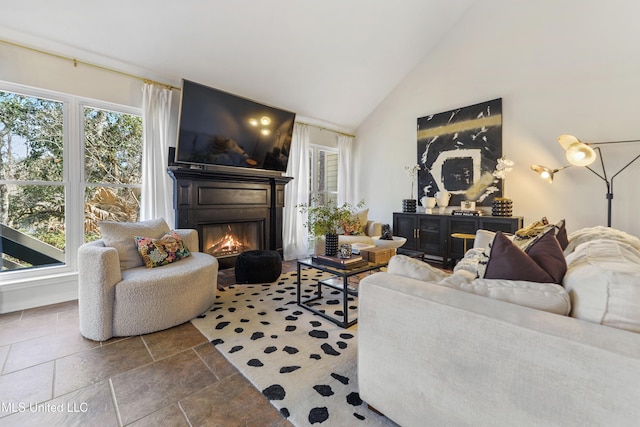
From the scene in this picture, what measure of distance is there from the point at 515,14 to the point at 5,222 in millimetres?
6050

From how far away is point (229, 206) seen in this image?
3.70 metres

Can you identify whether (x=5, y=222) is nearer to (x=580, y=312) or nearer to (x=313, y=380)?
(x=313, y=380)

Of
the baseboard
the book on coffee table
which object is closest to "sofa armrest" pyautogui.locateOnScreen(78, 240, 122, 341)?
the baseboard

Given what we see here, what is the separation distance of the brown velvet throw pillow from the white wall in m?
2.92

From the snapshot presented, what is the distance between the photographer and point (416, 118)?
182 inches

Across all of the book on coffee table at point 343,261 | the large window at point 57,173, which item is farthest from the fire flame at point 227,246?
the book on coffee table at point 343,261

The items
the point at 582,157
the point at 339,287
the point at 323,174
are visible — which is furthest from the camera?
the point at 323,174

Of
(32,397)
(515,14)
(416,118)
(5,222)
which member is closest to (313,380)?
(32,397)

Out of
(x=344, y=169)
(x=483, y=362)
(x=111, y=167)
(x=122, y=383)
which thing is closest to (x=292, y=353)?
(x=122, y=383)

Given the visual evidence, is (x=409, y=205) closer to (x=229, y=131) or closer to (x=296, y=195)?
(x=296, y=195)

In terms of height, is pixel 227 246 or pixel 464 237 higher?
pixel 464 237

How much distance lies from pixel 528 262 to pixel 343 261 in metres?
1.34

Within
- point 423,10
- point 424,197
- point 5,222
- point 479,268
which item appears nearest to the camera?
point 479,268

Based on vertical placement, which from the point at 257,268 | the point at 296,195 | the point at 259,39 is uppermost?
the point at 259,39
